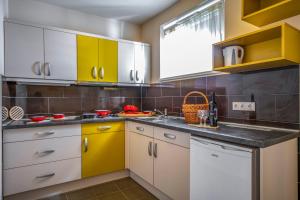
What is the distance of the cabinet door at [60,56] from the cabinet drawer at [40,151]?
2.61 ft

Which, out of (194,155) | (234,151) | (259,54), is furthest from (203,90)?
(234,151)

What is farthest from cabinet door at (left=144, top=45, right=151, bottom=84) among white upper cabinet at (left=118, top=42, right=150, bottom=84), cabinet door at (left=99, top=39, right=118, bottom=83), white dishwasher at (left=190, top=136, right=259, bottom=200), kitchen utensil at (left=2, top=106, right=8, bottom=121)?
kitchen utensil at (left=2, top=106, right=8, bottom=121)

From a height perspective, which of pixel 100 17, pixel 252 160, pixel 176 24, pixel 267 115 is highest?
pixel 100 17

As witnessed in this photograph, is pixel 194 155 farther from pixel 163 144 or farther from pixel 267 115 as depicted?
pixel 267 115

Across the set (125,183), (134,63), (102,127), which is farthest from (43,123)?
(134,63)

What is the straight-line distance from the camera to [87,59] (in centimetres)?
251

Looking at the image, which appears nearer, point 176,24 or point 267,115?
point 267,115

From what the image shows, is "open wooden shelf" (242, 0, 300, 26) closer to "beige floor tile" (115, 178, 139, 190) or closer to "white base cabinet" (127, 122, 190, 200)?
"white base cabinet" (127, 122, 190, 200)

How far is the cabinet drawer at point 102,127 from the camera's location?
88.4 inches

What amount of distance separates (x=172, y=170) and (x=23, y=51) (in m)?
2.09

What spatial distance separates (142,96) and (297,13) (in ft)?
7.69

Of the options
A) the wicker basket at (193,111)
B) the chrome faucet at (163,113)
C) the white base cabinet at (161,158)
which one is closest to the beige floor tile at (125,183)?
the white base cabinet at (161,158)

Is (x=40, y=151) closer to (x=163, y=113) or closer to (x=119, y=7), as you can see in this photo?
(x=163, y=113)

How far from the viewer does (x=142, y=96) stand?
3281 mm
